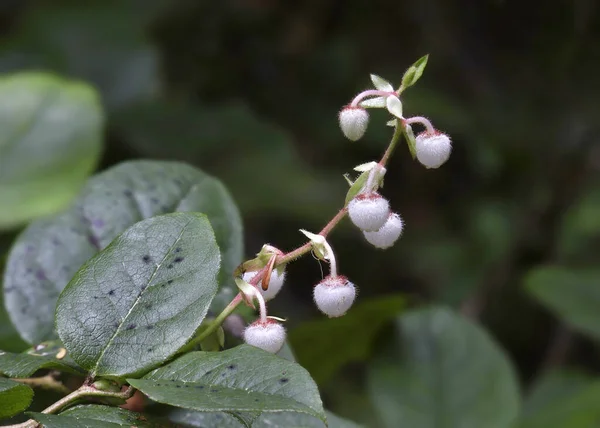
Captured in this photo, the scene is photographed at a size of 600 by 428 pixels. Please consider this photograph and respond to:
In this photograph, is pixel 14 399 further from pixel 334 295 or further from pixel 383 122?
pixel 383 122

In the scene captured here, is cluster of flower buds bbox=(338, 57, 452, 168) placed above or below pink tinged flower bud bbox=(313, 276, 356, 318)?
above

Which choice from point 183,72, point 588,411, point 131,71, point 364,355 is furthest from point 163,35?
point 588,411

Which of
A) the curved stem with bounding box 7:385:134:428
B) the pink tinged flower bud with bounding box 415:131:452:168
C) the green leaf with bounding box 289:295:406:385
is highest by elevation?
the pink tinged flower bud with bounding box 415:131:452:168

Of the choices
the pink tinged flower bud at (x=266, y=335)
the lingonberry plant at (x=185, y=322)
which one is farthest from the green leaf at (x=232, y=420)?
the pink tinged flower bud at (x=266, y=335)

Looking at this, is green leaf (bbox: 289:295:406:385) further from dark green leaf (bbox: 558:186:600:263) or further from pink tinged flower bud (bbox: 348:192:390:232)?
dark green leaf (bbox: 558:186:600:263)

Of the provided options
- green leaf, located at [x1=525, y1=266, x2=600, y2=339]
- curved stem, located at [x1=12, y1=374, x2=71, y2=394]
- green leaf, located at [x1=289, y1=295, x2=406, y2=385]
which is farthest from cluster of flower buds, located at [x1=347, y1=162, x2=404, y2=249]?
green leaf, located at [x1=525, y1=266, x2=600, y2=339]

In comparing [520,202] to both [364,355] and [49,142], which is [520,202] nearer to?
[364,355]

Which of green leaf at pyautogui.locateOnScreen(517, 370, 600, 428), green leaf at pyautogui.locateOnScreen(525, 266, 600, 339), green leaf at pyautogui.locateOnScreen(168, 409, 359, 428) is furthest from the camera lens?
green leaf at pyautogui.locateOnScreen(525, 266, 600, 339)
